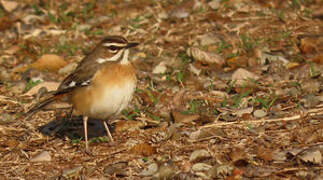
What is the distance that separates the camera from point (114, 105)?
7.18 m

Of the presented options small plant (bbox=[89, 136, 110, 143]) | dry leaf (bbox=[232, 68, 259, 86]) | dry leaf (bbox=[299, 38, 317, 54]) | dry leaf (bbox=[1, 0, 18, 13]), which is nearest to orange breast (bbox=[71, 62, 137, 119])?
small plant (bbox=[89, 136, 110, 143])

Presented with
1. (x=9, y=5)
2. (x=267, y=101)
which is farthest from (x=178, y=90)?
(x=9, y=5)

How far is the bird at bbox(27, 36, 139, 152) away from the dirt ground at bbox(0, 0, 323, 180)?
519 millimetres

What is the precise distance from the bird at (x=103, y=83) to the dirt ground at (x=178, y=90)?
519mm

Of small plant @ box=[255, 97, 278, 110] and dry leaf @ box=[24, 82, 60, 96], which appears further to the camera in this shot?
dry leaf @ box=[24, 82, 60, 96]

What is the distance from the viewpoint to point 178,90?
887cm

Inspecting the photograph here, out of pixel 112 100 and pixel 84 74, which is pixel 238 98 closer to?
pixel 112 100

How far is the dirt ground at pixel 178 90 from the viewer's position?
6473 millimetres

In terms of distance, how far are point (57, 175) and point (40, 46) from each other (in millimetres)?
5325

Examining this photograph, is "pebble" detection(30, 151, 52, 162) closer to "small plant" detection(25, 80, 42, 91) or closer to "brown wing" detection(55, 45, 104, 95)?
"brown wing" detection(55, 45, 104, 95)

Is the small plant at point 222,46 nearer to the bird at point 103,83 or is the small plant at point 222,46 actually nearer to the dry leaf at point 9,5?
the bird at point 103,83

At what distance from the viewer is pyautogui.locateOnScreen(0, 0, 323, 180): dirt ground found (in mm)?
6473

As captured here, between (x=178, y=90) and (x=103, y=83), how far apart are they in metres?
1.89

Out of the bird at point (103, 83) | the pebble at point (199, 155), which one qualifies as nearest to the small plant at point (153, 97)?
the bird at point (103, 83)
